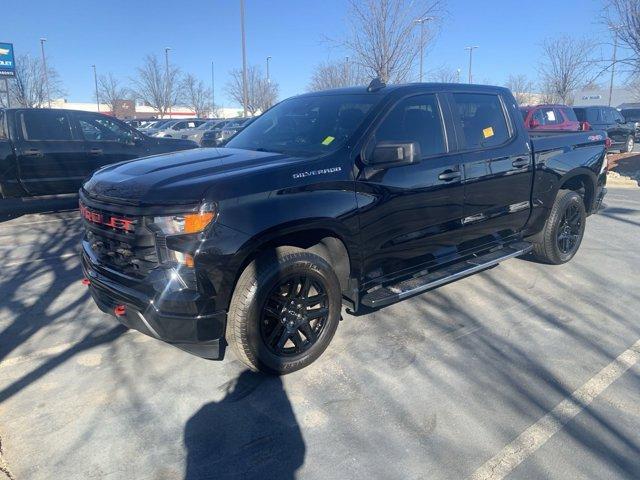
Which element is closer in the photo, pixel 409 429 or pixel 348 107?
pixel 409 429

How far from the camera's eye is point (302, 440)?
2.84m

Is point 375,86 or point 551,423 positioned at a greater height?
point 375,86

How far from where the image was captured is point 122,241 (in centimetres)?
319

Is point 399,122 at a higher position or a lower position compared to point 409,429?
higher

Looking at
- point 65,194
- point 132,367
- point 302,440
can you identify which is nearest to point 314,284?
point 302,440

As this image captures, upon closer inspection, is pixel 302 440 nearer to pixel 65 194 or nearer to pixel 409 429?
pixel 409 429

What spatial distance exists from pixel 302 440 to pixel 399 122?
2536 millimetres

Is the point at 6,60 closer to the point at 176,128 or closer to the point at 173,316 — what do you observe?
the point at 176,128

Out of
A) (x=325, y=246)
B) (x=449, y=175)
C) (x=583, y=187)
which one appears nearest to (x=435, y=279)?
(x=449, y=175)

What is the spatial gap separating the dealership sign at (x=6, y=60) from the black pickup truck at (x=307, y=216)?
80.2 ft

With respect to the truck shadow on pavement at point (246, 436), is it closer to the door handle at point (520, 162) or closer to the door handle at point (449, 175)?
the door handle at point (449, 175)

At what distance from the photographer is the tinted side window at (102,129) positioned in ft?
28.8

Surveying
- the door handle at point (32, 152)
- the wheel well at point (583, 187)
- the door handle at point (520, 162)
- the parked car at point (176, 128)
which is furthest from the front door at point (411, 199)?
the parked car at point (176, 128)

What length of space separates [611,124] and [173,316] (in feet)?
74.4
